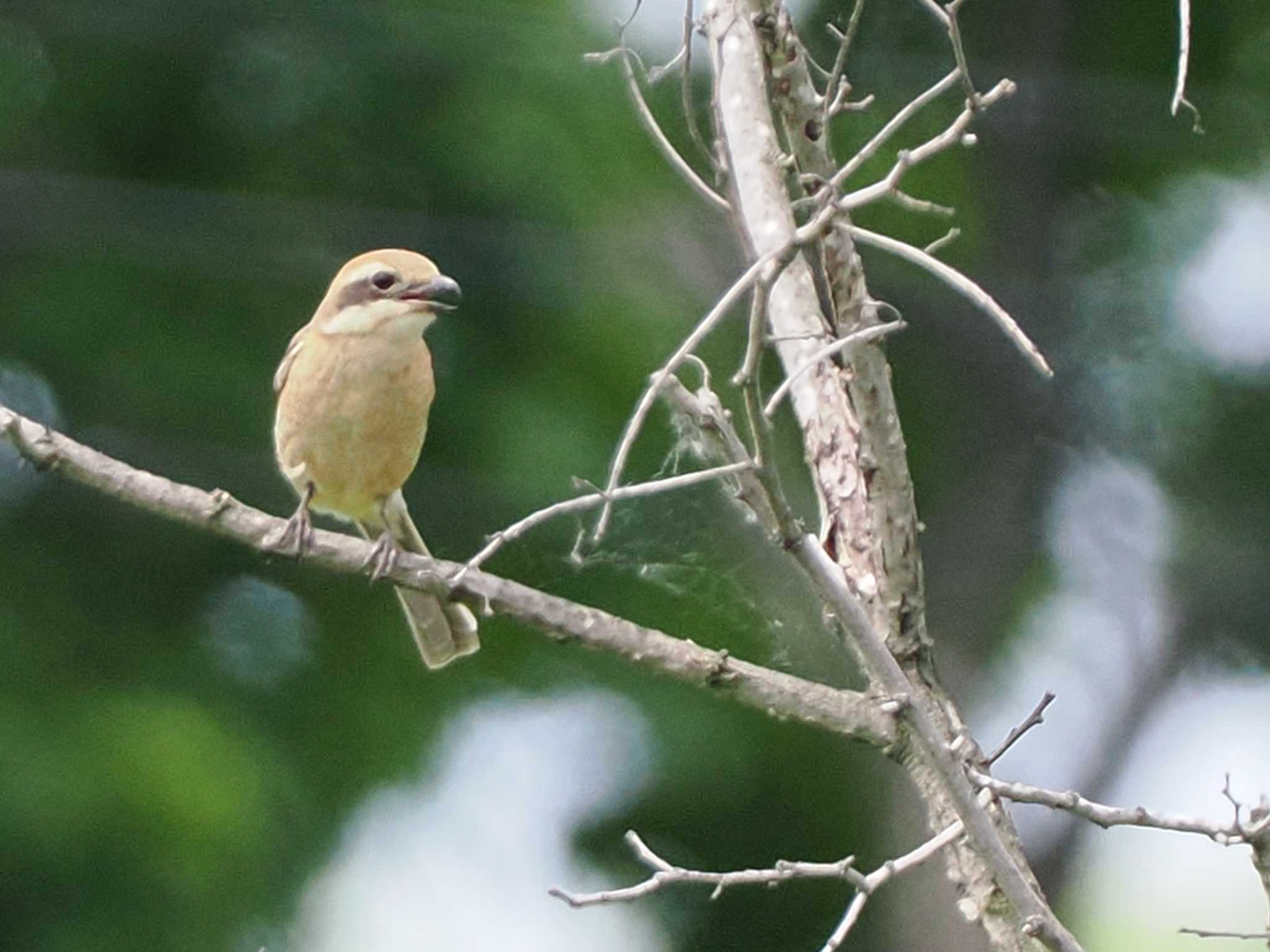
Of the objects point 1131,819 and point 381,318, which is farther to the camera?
point 381,318

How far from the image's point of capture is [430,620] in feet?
14.2

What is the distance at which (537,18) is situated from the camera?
700 cm

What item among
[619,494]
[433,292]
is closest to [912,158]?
[619,494]

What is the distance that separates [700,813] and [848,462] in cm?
376

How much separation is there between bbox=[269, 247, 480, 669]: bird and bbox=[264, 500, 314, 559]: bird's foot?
856mm

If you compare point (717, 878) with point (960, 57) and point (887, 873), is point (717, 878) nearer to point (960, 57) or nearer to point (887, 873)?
point (887, 873)

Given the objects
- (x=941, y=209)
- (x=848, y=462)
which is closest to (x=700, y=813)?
(x=848, y=462)

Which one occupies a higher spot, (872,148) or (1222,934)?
(872,148)

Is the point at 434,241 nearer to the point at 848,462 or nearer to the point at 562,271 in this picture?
the point at 562,271

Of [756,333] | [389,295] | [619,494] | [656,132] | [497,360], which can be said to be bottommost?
[497,360]

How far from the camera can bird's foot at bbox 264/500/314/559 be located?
2.98m

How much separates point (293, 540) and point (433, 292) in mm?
1037

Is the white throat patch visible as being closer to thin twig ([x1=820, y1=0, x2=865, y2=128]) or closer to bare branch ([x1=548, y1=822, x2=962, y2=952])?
thin twig ([x1=820, y1=0, x2=865, y2=128])

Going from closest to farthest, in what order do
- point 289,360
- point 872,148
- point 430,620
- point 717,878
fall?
point 872,148, point 717,878, point 289,360, point 430,620
